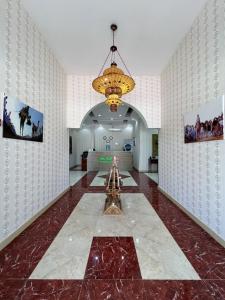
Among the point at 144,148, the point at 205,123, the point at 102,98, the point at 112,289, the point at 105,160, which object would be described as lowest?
the point at 112,289

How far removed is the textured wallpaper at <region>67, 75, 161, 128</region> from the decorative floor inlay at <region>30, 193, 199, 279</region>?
290cm

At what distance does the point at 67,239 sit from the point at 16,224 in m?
0.88

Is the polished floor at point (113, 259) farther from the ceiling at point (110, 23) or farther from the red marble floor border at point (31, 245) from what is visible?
the ceiling at point (110, 23)

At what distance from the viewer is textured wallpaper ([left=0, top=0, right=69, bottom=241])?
2.38 meters

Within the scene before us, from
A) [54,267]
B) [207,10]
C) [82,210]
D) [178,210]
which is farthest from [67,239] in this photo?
[207,10]

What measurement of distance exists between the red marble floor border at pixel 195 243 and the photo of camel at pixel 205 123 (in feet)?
5.11

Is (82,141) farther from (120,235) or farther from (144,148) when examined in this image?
(120,235)

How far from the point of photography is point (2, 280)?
1751mm

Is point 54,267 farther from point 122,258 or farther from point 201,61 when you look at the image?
point 201,61

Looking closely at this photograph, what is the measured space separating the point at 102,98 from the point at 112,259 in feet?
14.9

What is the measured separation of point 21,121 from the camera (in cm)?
276

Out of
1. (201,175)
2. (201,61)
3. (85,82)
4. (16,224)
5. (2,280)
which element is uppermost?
(85,82)

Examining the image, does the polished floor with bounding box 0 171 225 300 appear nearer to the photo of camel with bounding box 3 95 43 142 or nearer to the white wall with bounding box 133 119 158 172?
the photo of camel with bounding box 3 95 43 142

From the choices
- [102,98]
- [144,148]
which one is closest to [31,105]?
[102,98]
